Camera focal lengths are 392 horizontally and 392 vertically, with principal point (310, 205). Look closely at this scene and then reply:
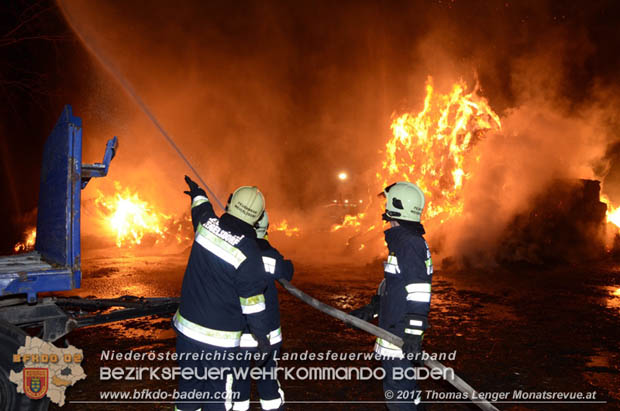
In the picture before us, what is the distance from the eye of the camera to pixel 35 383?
2.89 metres

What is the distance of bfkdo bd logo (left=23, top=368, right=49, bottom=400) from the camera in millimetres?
2863

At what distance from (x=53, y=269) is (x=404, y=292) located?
2883mm

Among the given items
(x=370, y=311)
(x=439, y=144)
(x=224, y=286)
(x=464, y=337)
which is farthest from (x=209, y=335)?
(x=439, y=144)

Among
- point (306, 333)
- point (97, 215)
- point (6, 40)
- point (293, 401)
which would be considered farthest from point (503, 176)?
point (97, 215)

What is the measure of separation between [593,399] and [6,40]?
517 inches

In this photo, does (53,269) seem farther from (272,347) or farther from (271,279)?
(272,347)

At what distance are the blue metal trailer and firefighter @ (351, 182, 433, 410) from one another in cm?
253

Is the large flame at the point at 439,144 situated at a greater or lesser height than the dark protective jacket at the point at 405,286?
greater

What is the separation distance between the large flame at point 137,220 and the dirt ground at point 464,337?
6.02 m

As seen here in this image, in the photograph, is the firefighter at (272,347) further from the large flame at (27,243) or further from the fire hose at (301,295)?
the large flame at (27,243)

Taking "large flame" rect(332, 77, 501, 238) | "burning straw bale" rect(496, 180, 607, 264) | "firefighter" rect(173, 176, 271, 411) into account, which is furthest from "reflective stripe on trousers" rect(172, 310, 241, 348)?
"large flame" rect(332, 77, 501, 238)

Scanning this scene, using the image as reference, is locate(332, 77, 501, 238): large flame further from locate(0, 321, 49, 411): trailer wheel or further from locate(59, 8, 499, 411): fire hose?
locate(0, 321, 49, 411): trailer wheel

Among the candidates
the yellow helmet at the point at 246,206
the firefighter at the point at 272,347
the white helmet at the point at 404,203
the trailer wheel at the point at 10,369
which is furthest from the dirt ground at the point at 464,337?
the yellow helmet at the point at 246,206

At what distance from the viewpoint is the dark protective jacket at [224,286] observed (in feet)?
10.1
